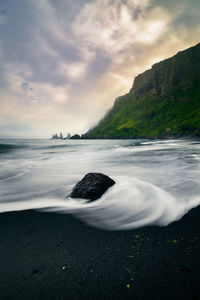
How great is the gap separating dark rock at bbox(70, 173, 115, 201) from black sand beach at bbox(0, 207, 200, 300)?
1.73 meters

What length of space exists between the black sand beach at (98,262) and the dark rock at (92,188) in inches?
68.2

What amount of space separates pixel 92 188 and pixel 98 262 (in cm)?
311

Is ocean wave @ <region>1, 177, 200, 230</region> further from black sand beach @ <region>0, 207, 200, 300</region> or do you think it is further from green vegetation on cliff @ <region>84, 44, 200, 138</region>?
green vegetation on cliff @ <region>84, 44, 200, 138</region>

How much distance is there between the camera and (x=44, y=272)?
218 cm

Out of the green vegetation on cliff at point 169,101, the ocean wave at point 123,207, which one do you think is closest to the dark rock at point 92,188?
the ocean wave at point 123,207

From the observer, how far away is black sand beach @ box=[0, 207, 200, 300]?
189 cm

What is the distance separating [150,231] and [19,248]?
2.80m

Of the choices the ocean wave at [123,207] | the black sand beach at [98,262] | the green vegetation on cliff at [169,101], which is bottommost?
the ocean wave at [123,207]

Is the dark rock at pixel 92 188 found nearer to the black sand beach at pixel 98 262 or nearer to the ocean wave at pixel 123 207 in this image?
the ocean wave at pixel 123 207

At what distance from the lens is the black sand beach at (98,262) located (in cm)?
189

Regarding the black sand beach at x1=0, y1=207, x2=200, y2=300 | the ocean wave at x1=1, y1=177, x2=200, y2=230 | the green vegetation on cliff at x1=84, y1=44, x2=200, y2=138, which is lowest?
the ocean wave at x1=1, y1=177, x2=200, y2=230

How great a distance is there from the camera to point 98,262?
2367 millimetres

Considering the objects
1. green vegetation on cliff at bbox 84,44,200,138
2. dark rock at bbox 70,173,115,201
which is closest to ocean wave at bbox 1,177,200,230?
dark rock at bbox 70,173,115,201

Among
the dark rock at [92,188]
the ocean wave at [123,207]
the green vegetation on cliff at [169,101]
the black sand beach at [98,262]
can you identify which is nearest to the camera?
the black sand beach at [98,262]
